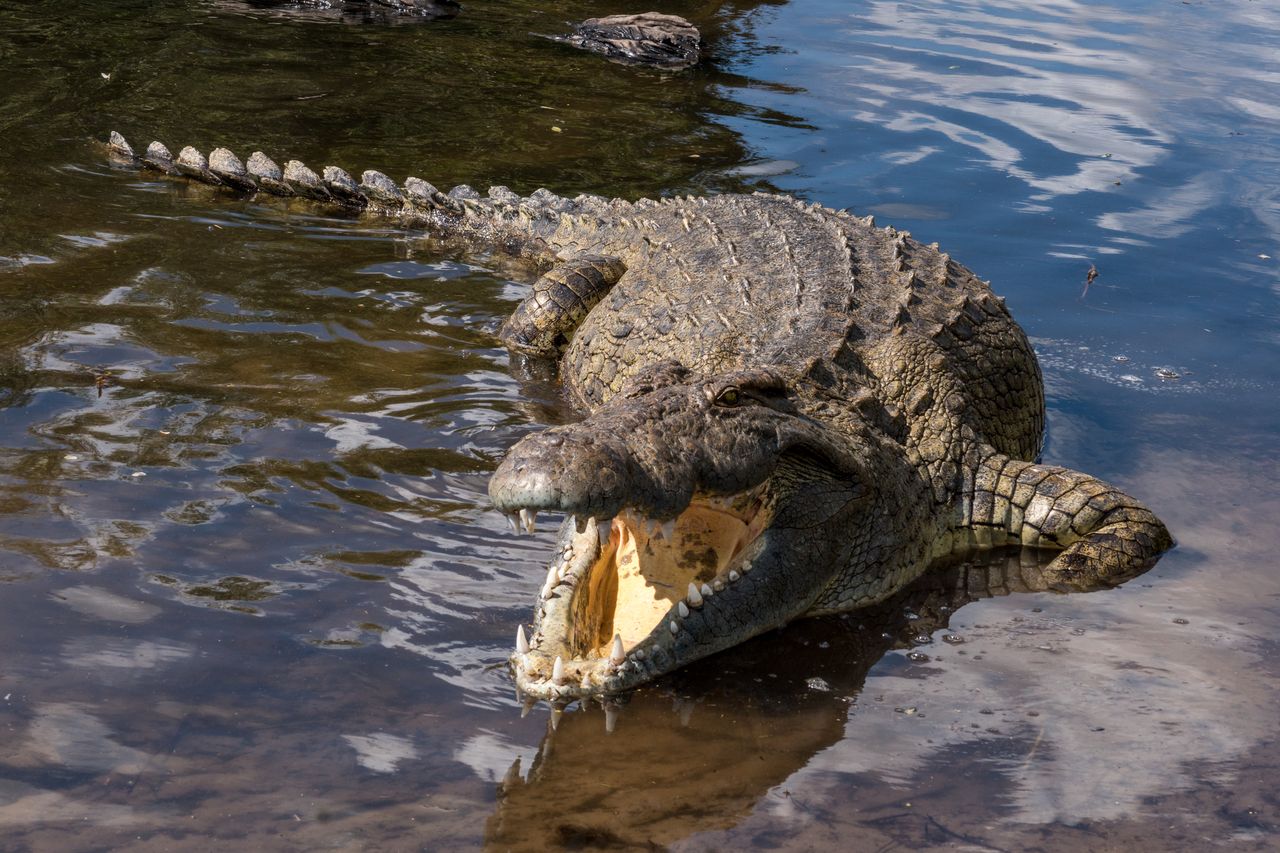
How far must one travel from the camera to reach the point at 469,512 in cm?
498

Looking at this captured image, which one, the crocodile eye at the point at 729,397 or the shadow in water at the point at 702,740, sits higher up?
the crocodile eye at the point at 729,397

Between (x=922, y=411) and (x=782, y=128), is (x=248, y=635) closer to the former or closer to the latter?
(x=922, y=411)

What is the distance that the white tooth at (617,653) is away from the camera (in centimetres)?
382

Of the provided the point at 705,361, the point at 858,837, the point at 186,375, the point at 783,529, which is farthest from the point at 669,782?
the point at 186,375

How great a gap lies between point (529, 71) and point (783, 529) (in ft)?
28.9

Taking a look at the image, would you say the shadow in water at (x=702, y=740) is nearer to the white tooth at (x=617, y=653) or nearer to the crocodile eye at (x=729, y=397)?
the white tooth at (x=617, y=653)

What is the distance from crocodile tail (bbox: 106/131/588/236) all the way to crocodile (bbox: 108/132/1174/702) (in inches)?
20.0

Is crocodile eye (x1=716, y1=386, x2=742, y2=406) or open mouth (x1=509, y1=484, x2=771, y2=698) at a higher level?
crocodile eye (x1=716, y1=386, x2=742, y2=406)

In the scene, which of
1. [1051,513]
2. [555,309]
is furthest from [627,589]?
[555,309]

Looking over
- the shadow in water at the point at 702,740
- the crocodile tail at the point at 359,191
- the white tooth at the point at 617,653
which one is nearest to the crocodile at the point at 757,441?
the white tooth at the point at 617,653

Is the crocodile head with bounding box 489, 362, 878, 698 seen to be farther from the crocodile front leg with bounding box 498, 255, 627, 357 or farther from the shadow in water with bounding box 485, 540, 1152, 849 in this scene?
the crocodile front leg with bounding box 498, 255, 627, 357

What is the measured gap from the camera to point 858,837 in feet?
11.1

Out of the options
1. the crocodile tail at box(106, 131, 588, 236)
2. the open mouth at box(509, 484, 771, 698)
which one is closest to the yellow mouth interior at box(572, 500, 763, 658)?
the open mouth at box(509, 484, 771, 698)

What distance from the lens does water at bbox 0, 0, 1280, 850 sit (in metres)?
3.49
